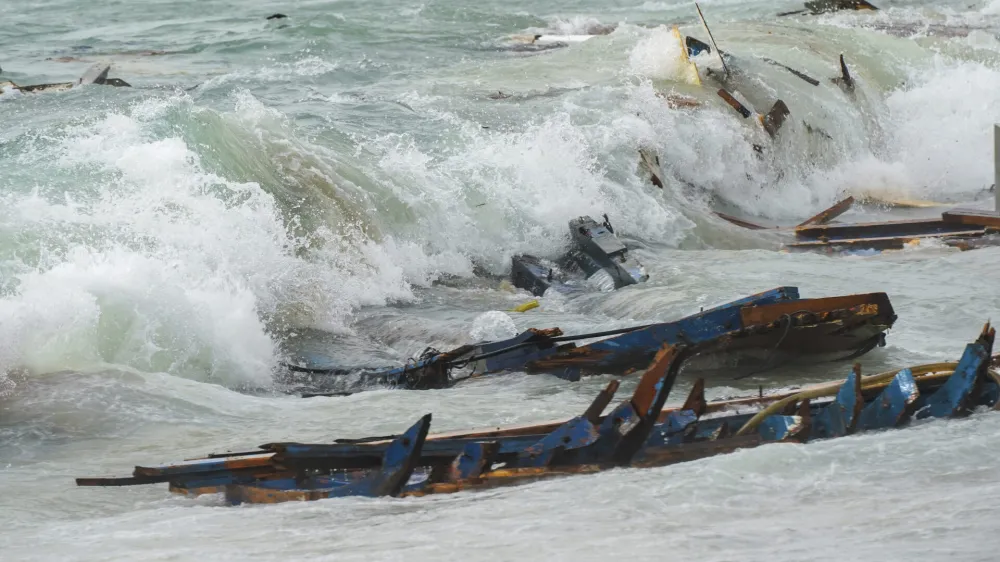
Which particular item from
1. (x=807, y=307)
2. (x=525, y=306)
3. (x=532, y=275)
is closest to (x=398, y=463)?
(x=807, y=307)

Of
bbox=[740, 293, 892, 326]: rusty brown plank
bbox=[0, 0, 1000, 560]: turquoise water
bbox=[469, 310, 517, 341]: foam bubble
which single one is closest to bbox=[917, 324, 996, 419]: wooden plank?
bbox=[0, 0, 1000, 560]: turquoise water

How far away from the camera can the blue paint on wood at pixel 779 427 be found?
19.5ft

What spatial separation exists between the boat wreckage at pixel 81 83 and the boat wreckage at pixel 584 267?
9281 millimetres

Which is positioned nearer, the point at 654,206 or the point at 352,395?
the point at 352,395

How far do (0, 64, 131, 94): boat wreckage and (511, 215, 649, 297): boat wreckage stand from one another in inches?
365

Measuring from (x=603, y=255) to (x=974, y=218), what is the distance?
167 inches

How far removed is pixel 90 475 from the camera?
6684 mm

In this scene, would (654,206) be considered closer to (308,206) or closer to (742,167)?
(742,167)

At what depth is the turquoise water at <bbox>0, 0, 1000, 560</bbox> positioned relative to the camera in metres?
5.13

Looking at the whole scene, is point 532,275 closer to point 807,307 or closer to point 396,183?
point 396,183

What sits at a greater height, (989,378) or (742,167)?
(989,378)

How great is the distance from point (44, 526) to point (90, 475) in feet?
3.12

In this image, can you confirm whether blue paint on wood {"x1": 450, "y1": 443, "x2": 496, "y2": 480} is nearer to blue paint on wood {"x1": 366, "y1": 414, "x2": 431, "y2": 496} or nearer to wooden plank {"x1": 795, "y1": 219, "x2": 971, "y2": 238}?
blue paint on wood {"x1": 366, "y1": 414, "x2": 431, "y2": 496}

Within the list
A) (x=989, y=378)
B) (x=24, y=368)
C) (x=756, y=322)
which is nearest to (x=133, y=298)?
(x=24, y=368)
